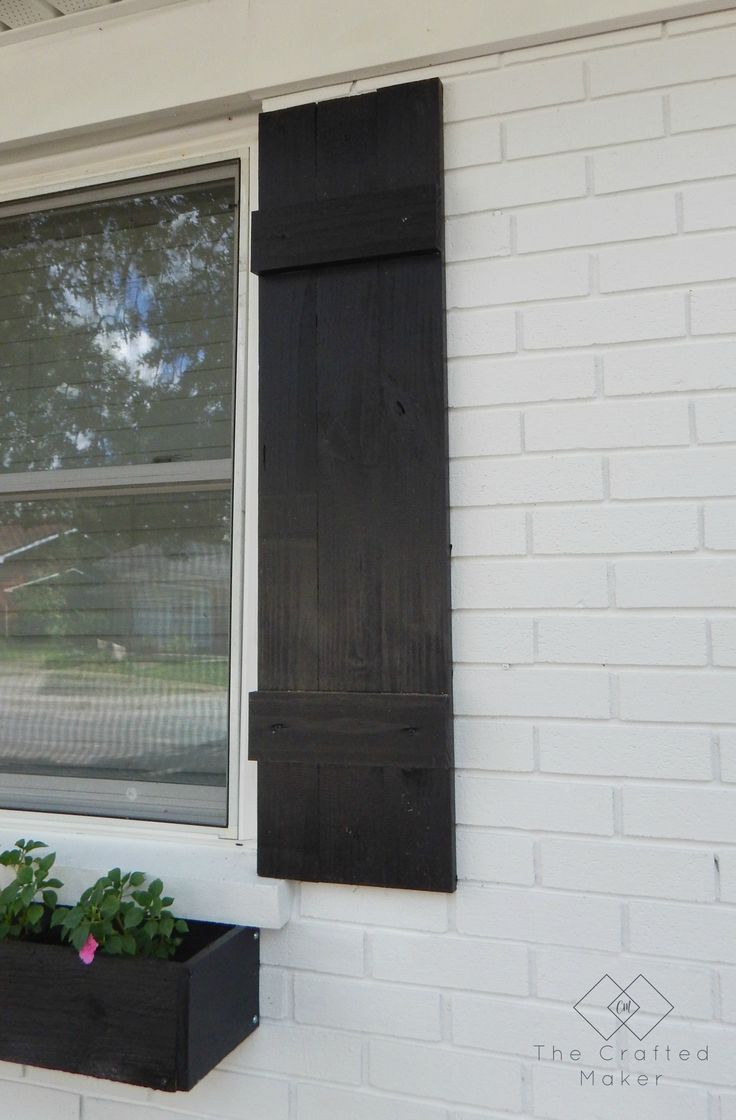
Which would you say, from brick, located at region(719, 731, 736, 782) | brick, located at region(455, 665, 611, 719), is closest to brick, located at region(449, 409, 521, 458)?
brick, located at region(455, 665, 611, 719)

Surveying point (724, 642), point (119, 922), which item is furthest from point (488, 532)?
point (119, 922)

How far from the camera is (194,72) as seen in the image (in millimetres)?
1839

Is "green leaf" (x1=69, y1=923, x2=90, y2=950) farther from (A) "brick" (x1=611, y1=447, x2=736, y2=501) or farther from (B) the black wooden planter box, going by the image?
(A) "brick" (x1=611, y1=447, x2=736, y2=501)

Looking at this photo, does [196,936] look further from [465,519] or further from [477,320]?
[477,320]

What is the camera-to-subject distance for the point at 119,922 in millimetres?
1559

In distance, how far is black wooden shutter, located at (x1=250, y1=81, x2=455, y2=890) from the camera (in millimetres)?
1558

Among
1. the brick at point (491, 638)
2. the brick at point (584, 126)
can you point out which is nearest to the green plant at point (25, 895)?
the brick at point (491, 638)

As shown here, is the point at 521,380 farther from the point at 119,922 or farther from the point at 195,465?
the point at 119,922

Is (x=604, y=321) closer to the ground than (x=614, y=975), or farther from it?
farther from it

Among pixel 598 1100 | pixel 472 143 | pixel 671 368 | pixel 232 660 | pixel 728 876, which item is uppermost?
pixel 472 143

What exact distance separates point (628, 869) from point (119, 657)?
1.11 metres

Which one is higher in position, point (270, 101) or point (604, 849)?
point (270, 101)

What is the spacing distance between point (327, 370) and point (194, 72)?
0.74 m

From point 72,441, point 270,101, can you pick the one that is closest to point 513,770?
point 72,441
